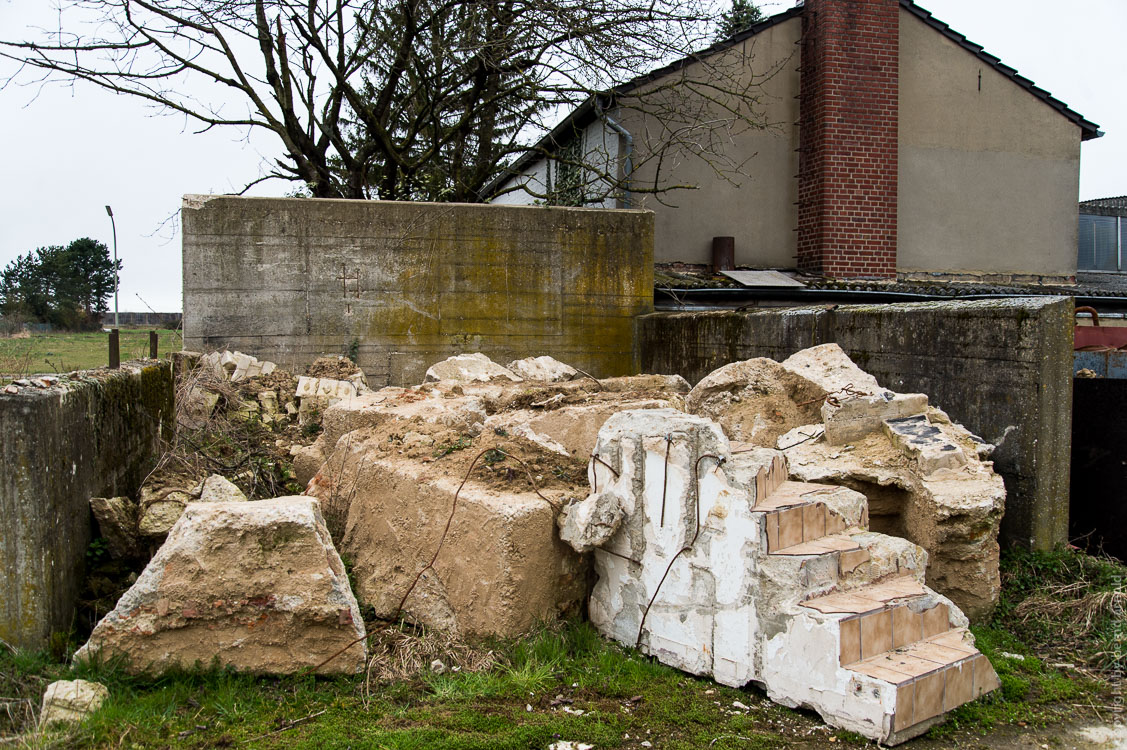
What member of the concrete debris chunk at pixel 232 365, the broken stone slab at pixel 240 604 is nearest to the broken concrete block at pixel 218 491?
the broken stone slab at pixel 240 604

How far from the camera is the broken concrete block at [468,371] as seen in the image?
782 cm

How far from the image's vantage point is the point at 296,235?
9648 mm

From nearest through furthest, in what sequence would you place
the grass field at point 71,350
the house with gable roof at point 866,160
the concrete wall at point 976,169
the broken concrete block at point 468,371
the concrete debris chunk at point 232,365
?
1. the grass field at point 71,350
2. the broken concrete block at point 468,371
3. the concrete debris chunk at point 232,365
4. the house with gable roof at point 866,160
5. the concrete wall at point 976,169

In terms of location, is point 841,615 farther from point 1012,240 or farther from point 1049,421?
point 1012,240

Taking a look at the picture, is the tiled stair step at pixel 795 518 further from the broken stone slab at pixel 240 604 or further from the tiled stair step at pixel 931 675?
the broken stone slab at pixel 240 604

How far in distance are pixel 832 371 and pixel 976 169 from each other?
10.9 metres

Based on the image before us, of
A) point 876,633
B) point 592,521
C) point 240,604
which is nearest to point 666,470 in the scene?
point 592,521

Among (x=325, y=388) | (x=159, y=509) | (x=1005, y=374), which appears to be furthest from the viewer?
(x=325, y=388)

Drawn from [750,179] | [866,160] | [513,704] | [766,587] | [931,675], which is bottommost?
[513,704]

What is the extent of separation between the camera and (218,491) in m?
5.09

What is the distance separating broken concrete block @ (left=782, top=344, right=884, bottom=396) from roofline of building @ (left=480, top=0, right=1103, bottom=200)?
7066 mm

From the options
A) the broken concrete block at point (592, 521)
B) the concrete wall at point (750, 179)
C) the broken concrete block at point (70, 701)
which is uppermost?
the concrete wall at point (750, 179)

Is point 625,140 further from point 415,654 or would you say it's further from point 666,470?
point 415,654

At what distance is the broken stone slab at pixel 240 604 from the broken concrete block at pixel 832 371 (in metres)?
3.23
